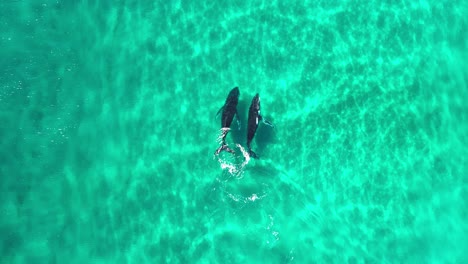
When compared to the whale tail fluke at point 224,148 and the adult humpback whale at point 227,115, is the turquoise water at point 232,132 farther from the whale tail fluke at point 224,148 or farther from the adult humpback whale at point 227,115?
the adult humpback whale at point 227,115

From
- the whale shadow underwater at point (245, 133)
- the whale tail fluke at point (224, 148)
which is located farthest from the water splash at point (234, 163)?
the whale tail fluke at point (224, 148)

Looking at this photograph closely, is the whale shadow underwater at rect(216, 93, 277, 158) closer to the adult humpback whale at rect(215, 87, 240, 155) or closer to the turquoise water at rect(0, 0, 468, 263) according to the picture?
the turquoise water at rect(0, 0, 468, 263)

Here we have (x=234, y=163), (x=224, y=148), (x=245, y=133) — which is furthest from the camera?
(x=245, y=133)

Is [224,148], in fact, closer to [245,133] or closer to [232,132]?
[232,132]

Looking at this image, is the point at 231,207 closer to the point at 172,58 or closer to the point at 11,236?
the point at 172,58

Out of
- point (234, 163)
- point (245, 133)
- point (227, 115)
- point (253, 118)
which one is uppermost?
point (227, 115)

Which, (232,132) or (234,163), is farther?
(232,132)

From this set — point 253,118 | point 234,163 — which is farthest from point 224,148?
point 253,118

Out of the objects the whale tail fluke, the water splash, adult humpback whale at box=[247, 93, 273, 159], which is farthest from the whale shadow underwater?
the whale tail fluke
